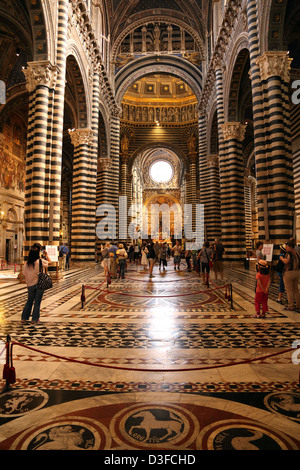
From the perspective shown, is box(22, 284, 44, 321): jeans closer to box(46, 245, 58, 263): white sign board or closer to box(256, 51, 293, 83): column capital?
box(46, 245, 58, 263): white sign board

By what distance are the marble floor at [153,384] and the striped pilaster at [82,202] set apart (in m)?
12.6

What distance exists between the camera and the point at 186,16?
87.5 feet

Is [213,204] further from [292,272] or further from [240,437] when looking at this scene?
[240,437]

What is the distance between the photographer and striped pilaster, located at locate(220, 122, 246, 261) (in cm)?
A: 1773

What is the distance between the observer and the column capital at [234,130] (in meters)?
17.9

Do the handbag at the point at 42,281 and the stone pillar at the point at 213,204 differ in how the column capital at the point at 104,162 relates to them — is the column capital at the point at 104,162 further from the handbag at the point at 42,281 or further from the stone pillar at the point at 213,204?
the handbag at the point at 42,281

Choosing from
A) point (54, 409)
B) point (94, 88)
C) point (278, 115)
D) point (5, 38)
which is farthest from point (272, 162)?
point (5, 38)

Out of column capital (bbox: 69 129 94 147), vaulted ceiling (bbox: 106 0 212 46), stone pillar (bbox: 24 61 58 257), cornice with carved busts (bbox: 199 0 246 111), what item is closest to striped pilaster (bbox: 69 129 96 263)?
column capital (bbox: 69 129 94 147)

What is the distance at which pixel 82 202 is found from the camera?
18453 mm

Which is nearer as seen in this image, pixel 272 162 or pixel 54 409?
pixel 54 409

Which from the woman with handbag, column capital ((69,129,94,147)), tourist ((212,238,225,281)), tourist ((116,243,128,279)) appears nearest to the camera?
the woman with handbag

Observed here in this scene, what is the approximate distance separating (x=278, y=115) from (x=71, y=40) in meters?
11.6
